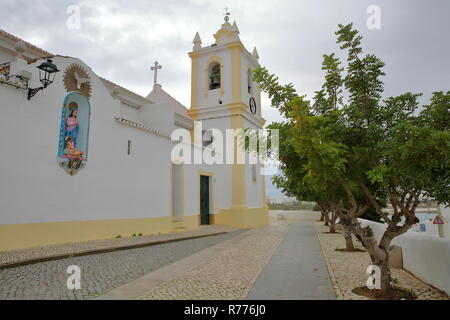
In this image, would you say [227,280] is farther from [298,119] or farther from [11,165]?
[11,165]

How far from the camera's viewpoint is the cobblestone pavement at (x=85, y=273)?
5.18 m

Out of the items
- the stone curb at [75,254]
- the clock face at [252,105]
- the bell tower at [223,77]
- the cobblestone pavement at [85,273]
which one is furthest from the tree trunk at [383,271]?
the clock face at [252,105]

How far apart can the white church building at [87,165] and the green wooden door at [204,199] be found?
0.06m

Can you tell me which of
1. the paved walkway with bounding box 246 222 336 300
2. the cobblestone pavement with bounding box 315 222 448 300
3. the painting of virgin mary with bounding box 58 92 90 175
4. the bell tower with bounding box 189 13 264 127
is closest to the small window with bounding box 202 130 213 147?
the bell tower with bounding box 189 13 264 127

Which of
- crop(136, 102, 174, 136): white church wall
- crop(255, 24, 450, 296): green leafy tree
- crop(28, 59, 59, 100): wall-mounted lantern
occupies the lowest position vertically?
crop(255, 24, 450, 296): green leafy tree

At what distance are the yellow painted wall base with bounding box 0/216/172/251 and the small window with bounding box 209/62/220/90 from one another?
39.0 ft

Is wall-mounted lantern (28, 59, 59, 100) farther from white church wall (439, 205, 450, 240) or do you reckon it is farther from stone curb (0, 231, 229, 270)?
white church wall (439, 205, 450, 240)

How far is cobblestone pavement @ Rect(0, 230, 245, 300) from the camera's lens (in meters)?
5.18

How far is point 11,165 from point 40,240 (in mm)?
2394

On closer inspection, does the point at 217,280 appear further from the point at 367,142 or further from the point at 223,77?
the point at 223,77

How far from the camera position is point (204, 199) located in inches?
786

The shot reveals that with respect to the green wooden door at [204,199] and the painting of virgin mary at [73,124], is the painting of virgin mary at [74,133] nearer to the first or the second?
the painting of virgin mary at [73,124]

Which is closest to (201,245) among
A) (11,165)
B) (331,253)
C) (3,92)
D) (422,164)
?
(331,253)

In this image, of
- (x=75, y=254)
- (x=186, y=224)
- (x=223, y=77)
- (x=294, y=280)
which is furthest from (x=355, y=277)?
(x=223, y=77)
